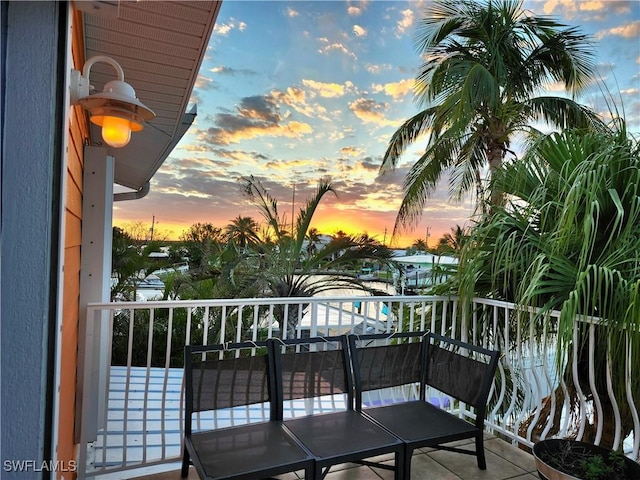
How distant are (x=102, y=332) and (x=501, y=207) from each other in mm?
2851

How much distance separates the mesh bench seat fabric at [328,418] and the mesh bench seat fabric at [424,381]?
0.22 ft

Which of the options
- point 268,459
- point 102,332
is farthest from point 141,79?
point 268,459

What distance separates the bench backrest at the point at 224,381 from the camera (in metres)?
2.17

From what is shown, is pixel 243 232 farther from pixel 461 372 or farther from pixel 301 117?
pixel 301 117

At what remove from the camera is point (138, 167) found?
17.6 feet

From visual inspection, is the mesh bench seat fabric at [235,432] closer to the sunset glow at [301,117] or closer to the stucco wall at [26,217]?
the stucco wall at [26,217]

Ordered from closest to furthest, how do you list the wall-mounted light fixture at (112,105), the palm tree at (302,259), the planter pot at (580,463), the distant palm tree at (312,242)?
1. the wall-mounted light fixture at (112,105)
2. the planter pot at (580,463)
3. the palm tree at (302,259)
4. the distant palm tree at (312,242)

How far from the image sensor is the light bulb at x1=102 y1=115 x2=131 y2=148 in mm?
1685

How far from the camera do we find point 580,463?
1988 millimetres

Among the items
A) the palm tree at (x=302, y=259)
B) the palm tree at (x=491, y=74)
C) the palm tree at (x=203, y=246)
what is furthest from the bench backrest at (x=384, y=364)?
the palm tree at (x=203, y=246)

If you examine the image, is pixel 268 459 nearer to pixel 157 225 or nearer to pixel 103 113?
pixel 103 113

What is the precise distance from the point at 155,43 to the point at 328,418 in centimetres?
224

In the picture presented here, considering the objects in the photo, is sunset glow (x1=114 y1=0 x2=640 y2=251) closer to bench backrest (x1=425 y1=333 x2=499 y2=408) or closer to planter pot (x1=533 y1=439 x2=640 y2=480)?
bench backrest (x1=425 y1=333 x2=499 y2=408)

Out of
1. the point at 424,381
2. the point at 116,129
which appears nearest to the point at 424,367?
the point at 424,381
